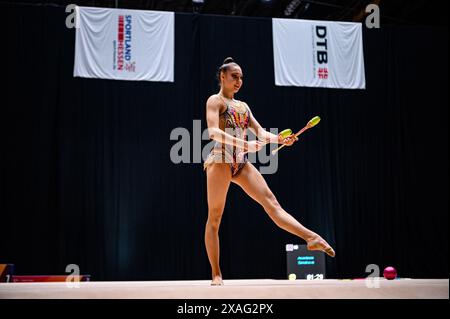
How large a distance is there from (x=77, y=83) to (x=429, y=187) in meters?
7.47

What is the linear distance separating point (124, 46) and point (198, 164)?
2604mm

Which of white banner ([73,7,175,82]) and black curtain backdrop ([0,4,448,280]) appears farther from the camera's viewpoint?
black curtain backdrop ([0,4,448,280])

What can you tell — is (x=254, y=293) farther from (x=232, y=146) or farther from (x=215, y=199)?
(x=232, y=146)

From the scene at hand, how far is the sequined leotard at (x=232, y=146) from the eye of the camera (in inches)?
151

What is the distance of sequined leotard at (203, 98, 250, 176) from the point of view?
12.6 feet

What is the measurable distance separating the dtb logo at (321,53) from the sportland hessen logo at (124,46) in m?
3.54

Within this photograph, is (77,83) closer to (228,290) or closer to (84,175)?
(84,175)

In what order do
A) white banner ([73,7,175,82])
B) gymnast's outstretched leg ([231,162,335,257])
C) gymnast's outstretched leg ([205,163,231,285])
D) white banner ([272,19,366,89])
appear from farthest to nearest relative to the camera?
white banner ([272,19,366,89]) → white banner ([73,7,175,82]) → gymnast's outstretched leg ([205,163,231,285]) → gymnast's outstretched leg ([231,162,335,257])

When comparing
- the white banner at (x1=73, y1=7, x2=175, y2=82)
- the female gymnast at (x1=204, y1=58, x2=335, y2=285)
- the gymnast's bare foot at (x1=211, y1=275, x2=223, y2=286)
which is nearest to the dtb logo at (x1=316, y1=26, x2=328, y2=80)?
the white banner at (x1=73, y1=7, x2=175, y2=82)

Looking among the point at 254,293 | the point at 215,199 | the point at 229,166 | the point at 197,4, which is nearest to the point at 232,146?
the point at 229,166

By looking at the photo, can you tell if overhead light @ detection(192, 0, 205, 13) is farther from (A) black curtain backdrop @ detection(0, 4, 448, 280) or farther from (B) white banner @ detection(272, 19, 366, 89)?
(B) white banner @ detection(272, 19, 366, 89)

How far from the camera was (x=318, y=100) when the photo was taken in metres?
10.6

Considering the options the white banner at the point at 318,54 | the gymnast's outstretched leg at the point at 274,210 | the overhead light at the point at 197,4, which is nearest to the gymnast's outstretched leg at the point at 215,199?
the gymnast's outstretched leg at the point at 274,210

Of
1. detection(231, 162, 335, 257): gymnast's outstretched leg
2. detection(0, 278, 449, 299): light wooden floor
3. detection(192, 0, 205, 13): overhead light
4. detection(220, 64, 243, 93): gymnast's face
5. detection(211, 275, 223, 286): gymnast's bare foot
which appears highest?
detection(192, 0, 205, 13): overhead light
